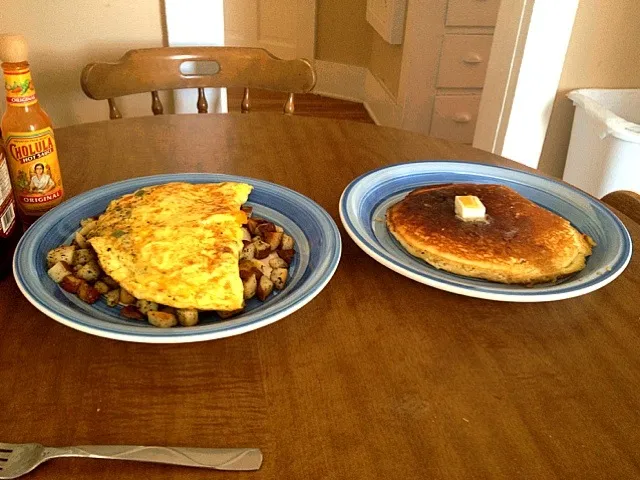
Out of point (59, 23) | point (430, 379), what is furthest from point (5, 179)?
point (59, 23)

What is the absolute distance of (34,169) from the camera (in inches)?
30.7

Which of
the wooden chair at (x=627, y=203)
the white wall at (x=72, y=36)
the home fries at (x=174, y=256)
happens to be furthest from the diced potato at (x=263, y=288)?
the white wall at (x=72, y=36)

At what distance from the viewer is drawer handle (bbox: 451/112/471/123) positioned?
3.33 meters

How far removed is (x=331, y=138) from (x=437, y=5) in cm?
217

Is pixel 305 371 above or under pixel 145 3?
under

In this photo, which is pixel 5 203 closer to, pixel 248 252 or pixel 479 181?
pixel 248 252

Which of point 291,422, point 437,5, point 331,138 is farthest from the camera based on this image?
point 437,5

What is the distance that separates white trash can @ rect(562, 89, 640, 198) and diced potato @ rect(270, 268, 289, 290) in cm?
146

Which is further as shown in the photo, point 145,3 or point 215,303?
point 145,3

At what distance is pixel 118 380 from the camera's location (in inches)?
23.3

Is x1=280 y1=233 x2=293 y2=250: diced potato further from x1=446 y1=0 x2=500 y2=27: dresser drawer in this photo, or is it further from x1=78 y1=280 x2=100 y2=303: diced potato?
x1=446 y1=0 x2=500 y2=27: dresser drawer

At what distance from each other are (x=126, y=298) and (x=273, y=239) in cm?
21

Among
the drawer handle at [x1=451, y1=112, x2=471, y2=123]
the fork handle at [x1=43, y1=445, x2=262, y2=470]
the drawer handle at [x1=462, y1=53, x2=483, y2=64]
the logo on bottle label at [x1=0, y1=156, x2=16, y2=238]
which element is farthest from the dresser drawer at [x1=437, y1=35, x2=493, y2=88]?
the fork handle at [x1=43, y1=445, x2=262, y2=470]

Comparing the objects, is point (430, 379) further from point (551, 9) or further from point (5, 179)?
point (551, 9)
